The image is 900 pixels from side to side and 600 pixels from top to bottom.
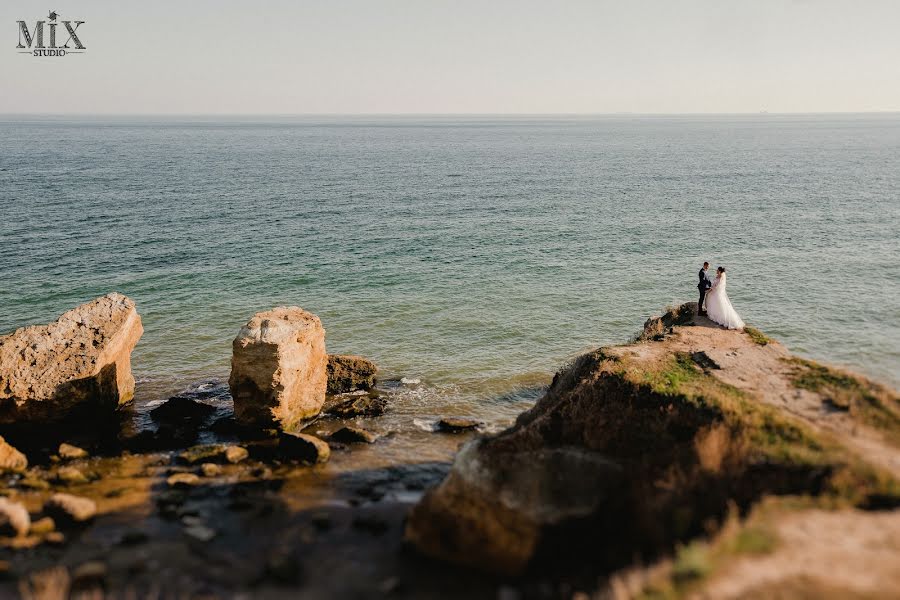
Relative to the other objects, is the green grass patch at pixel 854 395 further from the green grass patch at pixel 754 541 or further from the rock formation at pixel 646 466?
the green grass patch at pixel 754 541

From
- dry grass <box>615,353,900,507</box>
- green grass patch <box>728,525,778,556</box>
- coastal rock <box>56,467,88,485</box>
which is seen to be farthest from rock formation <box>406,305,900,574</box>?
coastal rock <box>56,467,88,485</box>

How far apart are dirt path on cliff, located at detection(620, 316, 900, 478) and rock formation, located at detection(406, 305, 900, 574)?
0.09m

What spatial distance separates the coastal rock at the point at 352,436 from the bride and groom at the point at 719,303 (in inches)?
658

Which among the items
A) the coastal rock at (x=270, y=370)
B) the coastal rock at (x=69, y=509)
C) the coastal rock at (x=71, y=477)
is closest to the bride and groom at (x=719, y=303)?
the coastal rock at (x=270, y=370)

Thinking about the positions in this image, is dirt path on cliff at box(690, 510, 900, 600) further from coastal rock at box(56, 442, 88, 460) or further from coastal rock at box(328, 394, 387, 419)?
coastal rock at box(56, 442, 88, 460)

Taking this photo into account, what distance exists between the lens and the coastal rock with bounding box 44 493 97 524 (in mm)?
18188

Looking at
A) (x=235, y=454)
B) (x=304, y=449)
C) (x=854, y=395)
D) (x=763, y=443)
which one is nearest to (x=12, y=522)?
(x=235, y=454)

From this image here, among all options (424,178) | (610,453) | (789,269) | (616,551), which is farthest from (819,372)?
(424,178)

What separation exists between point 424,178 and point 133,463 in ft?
265

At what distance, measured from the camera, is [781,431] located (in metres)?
17.5

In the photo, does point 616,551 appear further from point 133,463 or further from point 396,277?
point 396,277

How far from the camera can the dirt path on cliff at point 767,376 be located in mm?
17016

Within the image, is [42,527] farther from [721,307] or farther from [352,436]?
[721,307]

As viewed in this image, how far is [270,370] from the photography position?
2494 cm
